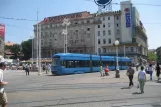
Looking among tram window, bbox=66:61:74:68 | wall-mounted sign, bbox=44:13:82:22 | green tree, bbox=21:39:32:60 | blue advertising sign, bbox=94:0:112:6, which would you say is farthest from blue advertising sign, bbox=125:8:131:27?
blue advertising sign, bbox=94:0:112:6

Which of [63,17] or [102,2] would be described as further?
[63,17]

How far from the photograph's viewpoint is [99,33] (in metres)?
102

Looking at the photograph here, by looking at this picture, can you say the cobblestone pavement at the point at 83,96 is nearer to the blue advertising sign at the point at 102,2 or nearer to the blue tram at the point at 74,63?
the blue advertising sign at the point at 102,2

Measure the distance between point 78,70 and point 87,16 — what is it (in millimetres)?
68210

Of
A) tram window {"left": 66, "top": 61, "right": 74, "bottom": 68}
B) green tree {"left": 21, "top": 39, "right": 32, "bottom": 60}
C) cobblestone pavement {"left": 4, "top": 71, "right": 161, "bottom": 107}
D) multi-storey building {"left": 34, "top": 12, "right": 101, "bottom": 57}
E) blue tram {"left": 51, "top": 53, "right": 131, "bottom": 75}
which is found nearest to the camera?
cobblestone pavement {"left": 4, "top": 71, "right": 161, "bottom": 107}

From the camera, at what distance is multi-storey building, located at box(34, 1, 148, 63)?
9569 centimetres

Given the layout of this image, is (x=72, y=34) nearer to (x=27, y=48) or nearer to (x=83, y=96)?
(x=27, y=48)

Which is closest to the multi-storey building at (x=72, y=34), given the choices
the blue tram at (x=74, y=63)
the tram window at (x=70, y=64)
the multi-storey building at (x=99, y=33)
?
the multi-storey building at (x=99, y=33)

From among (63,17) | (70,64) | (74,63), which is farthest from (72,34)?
(70,64)

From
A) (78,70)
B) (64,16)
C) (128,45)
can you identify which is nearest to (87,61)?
(78,70)

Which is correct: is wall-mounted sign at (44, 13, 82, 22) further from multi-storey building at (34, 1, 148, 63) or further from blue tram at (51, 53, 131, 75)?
blue tram at (51, 53, 131, 75)

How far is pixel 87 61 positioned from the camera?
139 ft

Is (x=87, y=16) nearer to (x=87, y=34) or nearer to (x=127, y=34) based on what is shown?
(x=87, y=34)

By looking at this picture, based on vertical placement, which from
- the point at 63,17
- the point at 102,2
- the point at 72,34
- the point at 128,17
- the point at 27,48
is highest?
the point at 63,17
